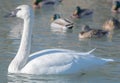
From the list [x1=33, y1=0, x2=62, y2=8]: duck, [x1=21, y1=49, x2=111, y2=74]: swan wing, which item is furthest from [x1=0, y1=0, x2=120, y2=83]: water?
[x1=33, y1=0, x2=62, y2=8]: duck

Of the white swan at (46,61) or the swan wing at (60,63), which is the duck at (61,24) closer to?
the white swan at (46,61)

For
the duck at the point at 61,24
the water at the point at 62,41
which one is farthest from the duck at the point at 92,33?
the duck at the point at 61,24

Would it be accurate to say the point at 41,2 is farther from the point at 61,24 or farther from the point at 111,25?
the point at 111,25

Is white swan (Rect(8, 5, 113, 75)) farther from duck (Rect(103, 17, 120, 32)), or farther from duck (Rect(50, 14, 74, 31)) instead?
duck (Rect(103, 17, 120, 32))

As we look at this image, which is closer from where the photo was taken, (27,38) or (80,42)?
(27,38)

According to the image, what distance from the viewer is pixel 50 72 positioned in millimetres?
12508

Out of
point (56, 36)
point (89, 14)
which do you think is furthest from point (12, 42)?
point (89, 14)

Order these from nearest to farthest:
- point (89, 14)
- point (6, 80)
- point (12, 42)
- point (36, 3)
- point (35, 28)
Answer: point (6, 80) → point (12, 42) → point (35, 28) → point (89, 14) → point (36, 3)

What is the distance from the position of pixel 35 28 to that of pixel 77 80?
730 centimetres

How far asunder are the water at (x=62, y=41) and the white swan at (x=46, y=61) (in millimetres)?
146

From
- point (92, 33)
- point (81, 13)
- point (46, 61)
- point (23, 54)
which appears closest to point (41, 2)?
point (81, 13)

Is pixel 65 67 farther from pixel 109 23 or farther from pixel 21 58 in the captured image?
pixel 109 23

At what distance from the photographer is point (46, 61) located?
1252 cm

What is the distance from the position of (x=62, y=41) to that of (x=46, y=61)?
4.59 m
